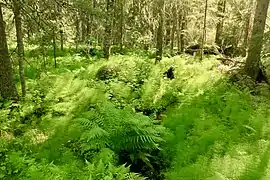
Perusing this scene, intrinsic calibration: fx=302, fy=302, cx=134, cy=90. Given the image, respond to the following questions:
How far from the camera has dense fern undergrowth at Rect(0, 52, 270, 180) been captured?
188 inches

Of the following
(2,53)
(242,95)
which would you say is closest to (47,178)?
(2,53)

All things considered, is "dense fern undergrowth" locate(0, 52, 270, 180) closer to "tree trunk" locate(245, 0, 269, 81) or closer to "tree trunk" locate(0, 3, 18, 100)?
"tree trunk" locate(0, 3, 18, 100)

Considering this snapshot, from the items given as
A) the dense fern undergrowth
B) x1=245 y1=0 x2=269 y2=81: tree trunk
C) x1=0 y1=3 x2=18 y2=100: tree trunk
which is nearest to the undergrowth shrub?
the dense fern undergrowth

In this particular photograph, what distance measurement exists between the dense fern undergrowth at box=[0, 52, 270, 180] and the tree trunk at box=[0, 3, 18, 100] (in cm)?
37

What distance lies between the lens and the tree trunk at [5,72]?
675 centimetres

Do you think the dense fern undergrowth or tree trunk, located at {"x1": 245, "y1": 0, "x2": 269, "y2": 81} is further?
tree trunk, located at {"x1": 245, "y1": 0, "x2": 269, "y2": 81}

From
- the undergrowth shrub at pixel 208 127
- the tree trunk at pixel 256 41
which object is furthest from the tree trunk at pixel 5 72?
the tree trunk at pixel 256 41

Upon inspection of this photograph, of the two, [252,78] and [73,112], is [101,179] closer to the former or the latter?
[73,112]

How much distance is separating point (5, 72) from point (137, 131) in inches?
138

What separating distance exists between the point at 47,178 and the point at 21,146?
6.24 ft

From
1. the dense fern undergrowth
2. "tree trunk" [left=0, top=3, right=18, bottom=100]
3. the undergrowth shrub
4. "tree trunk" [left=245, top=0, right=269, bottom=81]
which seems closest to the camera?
the dense fern undergrowth

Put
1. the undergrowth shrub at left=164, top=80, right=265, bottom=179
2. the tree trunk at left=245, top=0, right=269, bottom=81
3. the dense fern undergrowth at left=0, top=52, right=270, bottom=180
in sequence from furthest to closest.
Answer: the tree trunk at left=245, top=0, right=269, bottom=81 → the undergrowth shrub at left=164, top=80, right=265, bottom=179 → the dense fern undergrowth at left=0, top=52, right=270, bottom=180

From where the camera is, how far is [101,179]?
4.08 m

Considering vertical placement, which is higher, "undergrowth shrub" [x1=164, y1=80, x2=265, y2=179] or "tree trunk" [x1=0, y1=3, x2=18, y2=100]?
"tree trunk" [x1=0, y1=3, x2=18, y2=100]
